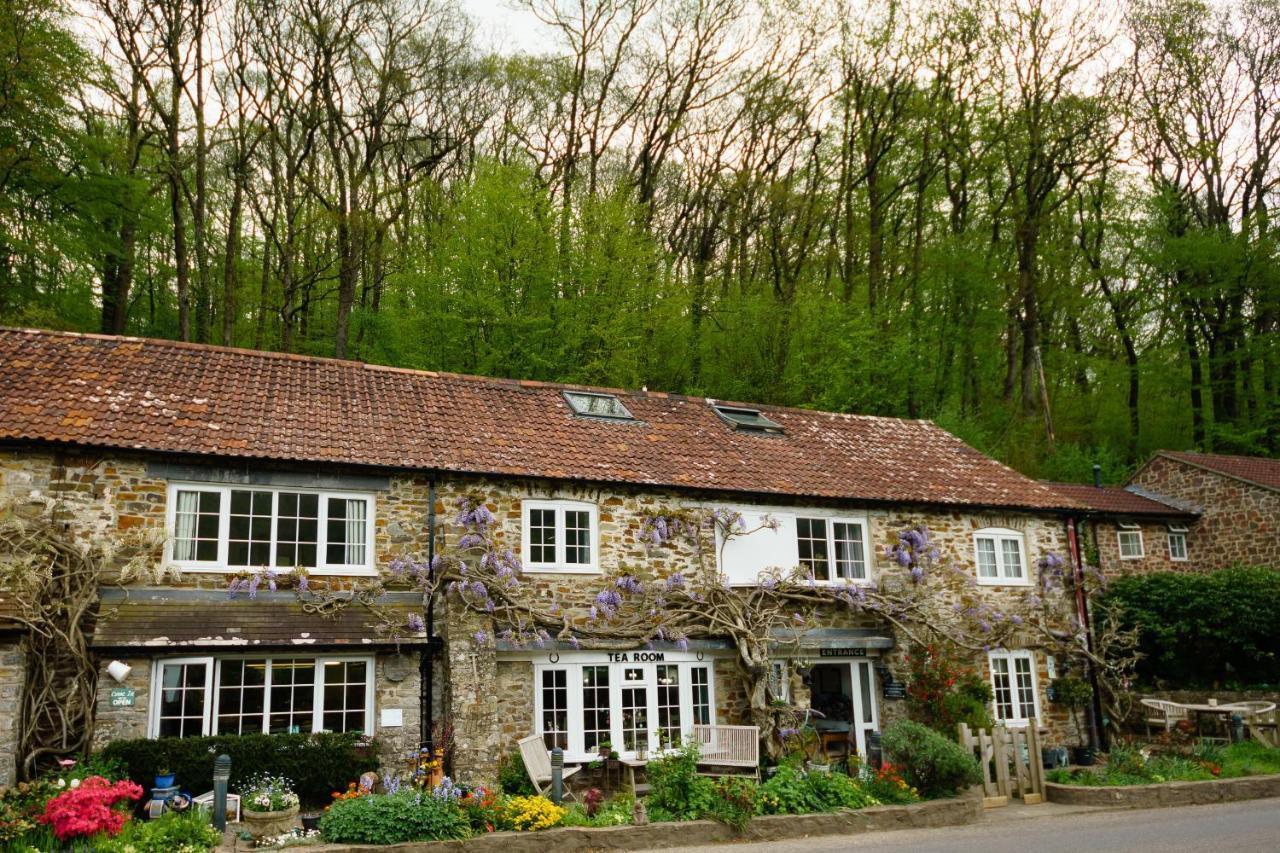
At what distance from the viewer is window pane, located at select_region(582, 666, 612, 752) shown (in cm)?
1472

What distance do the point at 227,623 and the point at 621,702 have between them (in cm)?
584

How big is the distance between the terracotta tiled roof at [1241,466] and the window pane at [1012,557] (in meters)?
8.13

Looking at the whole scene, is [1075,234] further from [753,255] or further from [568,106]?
[568,106]

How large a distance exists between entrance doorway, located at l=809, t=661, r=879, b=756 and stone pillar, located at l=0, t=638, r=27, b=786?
37.9 feet

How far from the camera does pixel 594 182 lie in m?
27.7

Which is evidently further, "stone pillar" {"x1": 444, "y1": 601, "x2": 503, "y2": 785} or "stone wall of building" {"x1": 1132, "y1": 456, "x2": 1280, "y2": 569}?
"stone wall of building" {"x1": 1132, "y1": 456, "x2": 1280, "y2": 569}

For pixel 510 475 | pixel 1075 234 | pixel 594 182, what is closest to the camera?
pixel 510 475

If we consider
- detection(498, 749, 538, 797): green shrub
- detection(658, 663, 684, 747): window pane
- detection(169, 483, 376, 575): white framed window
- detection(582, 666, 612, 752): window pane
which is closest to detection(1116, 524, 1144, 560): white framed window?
detection(658, 663, 684, 747): window pane

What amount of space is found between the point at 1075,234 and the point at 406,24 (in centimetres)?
2297

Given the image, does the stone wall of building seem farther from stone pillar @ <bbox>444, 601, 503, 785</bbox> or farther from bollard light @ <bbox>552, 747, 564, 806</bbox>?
stone pillar @ <bbox>444, 601, 503, 785</bbox>

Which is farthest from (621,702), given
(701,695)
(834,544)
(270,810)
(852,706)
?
(270,810)

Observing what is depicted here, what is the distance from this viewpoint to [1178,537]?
24031 mm

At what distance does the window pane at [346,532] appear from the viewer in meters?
14.1

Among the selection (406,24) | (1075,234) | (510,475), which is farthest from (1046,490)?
(406,24)
